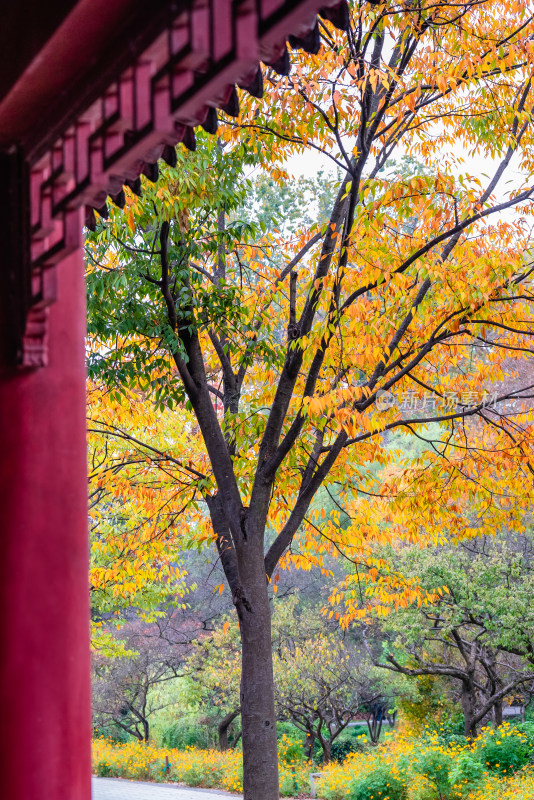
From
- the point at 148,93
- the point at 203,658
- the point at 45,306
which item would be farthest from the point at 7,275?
the point at 203,658

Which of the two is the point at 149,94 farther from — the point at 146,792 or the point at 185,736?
the point at 185,736

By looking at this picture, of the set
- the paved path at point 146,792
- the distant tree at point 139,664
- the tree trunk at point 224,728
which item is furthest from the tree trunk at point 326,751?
the distant tree at point 139,664

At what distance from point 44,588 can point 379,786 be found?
43.3 feet

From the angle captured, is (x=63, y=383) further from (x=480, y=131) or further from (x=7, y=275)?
(x=480, y=131)

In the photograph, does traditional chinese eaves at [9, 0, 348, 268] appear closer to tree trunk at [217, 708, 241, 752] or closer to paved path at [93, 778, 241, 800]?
paved path at [93, 778, 241, 800]

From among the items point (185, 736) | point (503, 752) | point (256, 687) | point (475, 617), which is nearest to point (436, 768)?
point (503, 752)

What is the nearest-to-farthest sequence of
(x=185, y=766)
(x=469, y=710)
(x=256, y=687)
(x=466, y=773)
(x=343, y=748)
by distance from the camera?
1. (x=256, y=687)
2. (x=466, y=773)
3. (x=469, y=710)
4. (x=185, y=766)
5. (x=343, y=748)

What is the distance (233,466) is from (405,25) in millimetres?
3875

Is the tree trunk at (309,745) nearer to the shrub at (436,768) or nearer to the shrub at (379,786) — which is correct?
the shrub at (379,786)

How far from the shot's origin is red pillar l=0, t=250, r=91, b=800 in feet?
6.85

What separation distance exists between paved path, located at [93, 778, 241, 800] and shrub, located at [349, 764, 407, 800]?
4.03 metres

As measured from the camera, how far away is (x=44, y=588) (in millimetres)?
2127

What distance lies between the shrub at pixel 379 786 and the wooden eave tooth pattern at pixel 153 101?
1330 cm

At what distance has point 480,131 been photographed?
6.52 meters
